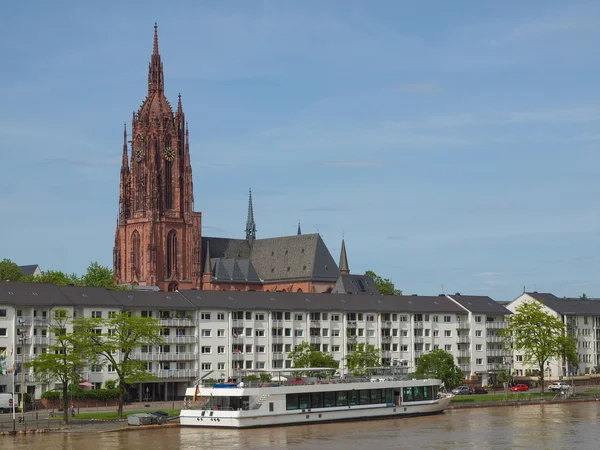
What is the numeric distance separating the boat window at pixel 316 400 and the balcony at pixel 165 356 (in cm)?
4234

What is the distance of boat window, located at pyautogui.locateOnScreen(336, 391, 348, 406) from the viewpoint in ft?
408

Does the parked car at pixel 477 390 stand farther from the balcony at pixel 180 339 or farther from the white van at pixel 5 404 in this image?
the white van at pixel 5 404

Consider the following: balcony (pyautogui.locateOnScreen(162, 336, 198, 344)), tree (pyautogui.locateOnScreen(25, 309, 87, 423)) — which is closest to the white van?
tree (pyautogui.locateOnScreen(25, 309, 87, 423))

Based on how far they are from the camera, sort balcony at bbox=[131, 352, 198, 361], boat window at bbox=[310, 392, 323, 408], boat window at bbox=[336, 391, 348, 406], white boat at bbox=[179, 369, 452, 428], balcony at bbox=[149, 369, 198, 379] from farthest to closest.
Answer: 1. balcony at bbox=[149, 369, 198, 379]
2. balcony at bbox=[131, 352, 198, 361]
3. boat window at bbox=[336, 391, 348, 406]
4. boat window at bbox=[310, 392, 323, 408]
5. white boat at bbox=[179, 369, 452, 428]

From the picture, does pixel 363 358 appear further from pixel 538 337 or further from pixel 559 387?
pixel 559 387

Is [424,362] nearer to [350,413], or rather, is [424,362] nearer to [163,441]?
[350,413]

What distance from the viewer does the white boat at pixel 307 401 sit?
4515 inches

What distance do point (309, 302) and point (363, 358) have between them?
18764mm

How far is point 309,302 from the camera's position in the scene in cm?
18450

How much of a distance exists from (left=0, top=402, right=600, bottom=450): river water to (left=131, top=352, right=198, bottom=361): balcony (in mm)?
45919

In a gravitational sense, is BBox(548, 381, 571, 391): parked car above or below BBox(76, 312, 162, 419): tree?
below

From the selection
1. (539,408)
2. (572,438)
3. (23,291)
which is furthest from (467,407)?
(23,291)


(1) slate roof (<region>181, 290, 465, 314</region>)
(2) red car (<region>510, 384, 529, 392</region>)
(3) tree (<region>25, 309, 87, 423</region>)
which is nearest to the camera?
(3) tree (<region>25, 309, 87, 423</region>)

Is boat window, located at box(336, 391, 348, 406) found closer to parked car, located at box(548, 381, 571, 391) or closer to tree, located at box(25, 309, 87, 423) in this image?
tree, located at box(25, 309, 87, 423)
